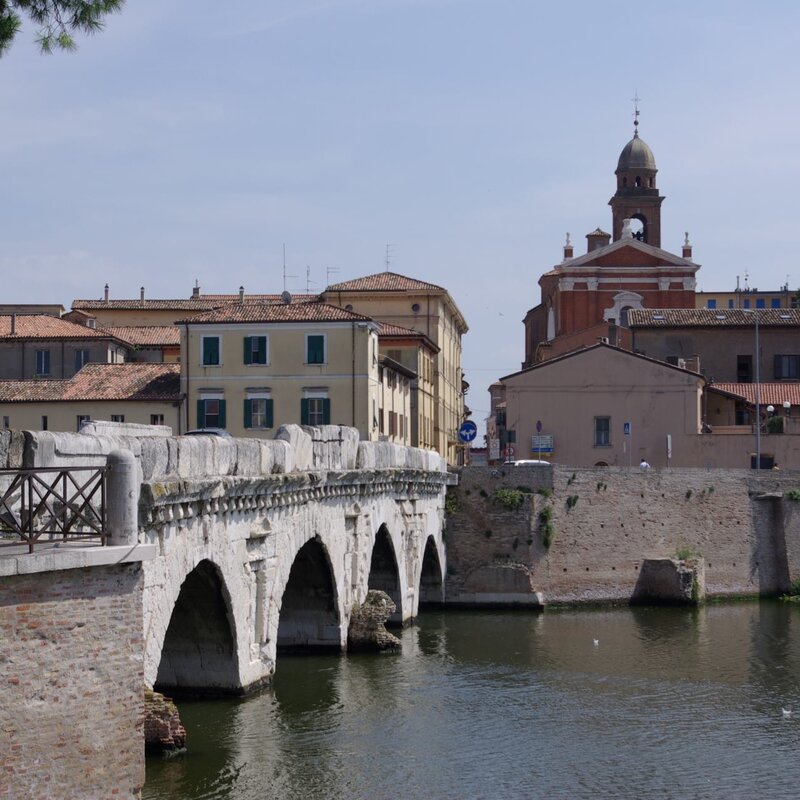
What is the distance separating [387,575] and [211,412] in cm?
1685

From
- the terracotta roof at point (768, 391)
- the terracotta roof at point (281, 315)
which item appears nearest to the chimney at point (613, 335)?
the terracotta roof at point (768, 391)

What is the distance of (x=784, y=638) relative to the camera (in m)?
37.6

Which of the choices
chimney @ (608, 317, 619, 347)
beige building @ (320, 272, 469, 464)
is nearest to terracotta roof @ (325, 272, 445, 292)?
beige building @ (320, 272, 469, 464)

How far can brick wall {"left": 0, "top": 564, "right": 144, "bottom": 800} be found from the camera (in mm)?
14398

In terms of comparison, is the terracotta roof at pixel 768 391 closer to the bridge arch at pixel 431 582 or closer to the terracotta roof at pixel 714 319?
the terracotta roof at pixel 714 319

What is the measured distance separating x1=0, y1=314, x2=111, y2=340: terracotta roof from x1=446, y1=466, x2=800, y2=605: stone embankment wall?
24.3 metres

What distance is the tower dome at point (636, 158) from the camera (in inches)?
3716

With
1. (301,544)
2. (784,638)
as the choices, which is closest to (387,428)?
(784,638)

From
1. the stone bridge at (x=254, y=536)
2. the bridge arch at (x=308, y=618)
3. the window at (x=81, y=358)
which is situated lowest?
the bridge arch at (x=308, y=618)

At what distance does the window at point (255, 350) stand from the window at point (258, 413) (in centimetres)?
132

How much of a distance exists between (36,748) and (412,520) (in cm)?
2505

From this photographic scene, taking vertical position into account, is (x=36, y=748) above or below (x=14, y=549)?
below

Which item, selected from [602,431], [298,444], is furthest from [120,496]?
[602,431]

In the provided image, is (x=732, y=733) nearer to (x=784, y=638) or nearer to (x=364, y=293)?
(x=784, y=638)
